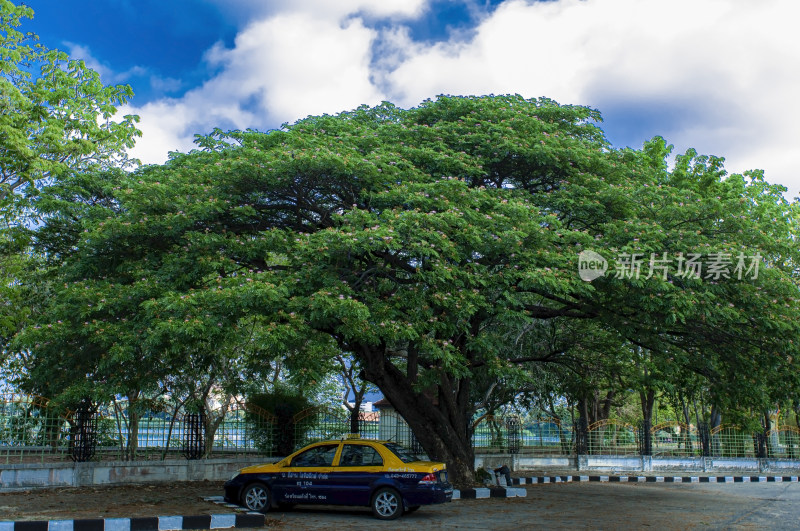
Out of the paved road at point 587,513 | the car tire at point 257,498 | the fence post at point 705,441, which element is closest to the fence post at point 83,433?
the car tire at point 257,498

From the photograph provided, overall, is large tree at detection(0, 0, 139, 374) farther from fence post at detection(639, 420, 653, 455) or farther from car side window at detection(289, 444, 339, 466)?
fence post at detection(639, 420, 653, 455)

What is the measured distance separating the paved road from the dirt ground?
5.64 feet

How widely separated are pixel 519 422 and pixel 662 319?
38.2ft

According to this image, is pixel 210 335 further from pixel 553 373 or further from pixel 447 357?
pixel 553 373

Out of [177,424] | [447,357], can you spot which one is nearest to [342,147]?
[447,357]

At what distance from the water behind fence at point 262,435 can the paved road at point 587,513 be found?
5527 mm

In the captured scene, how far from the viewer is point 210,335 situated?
10.0m

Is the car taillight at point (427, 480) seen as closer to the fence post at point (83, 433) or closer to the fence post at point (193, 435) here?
the fence post at point (193, 435)

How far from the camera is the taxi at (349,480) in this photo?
10.2m

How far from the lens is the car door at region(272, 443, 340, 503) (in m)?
10.6

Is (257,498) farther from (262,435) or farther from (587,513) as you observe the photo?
(262,435)

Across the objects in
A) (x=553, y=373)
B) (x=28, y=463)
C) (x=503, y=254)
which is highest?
(x=503, y=254)

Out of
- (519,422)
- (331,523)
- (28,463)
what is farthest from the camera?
(519,422)

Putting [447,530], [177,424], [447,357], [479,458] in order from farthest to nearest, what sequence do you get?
1. [479,458]
2. [177,424]
3. [447,357]
4. [447,530]
